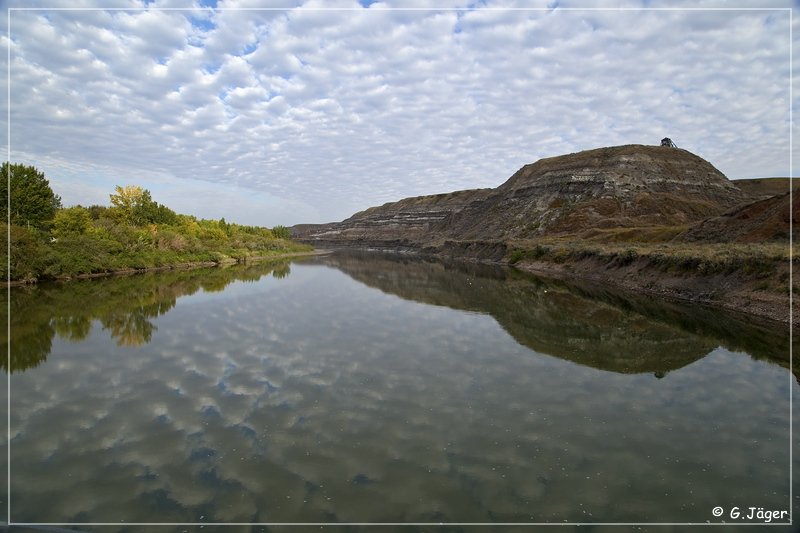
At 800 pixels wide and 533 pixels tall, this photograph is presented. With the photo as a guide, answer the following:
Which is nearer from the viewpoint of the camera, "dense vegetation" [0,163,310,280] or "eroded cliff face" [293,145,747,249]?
"dense vegetation" [0,163,310,280]

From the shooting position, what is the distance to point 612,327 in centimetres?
2338

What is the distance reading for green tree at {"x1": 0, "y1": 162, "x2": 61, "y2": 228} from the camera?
54.3 meters

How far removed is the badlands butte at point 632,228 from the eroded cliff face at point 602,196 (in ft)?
1.04

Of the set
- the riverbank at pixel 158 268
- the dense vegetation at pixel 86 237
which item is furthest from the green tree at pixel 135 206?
the riverbank at pixel 158 268

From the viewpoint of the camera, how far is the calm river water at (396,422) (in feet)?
25.1

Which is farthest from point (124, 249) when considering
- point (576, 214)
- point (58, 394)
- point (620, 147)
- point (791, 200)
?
point (620, 147)

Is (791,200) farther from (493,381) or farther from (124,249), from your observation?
(124,249)

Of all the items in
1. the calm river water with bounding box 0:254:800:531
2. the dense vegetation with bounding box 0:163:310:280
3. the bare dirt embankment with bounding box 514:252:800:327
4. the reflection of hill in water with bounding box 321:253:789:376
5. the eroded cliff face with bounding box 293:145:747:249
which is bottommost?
the calm river water with bounding box 0:254:800:531

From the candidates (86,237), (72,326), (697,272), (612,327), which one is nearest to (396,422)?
(612,327)

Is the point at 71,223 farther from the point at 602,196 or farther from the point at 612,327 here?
the point at 602,196

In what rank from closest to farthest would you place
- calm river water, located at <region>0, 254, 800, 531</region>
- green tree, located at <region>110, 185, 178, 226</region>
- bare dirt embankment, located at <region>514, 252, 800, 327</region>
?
calm river water, located at <region>0, 254, 800, 531</region>, bare dirt embankment, located at <region>514, 252, 800, 327</region>, green tree, located at <region>110, 185, 178, 226</region>

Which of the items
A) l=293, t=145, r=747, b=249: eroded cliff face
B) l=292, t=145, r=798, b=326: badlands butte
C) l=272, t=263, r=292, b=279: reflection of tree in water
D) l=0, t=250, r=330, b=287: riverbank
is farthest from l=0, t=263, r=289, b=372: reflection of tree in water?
l=293, t=145, r=747, b=249: eroded cliff face

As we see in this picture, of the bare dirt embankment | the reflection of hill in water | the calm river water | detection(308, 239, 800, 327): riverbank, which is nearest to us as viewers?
the calm river water

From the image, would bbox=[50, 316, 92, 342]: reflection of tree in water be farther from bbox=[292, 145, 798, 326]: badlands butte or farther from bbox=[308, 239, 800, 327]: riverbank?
bbox=[292, 145, 798, 326]: badlands butte
